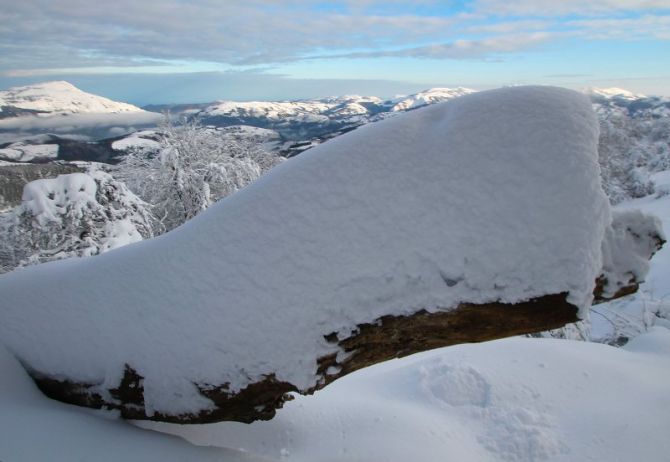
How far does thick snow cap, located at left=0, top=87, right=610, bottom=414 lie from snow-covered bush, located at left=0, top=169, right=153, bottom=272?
265 inches

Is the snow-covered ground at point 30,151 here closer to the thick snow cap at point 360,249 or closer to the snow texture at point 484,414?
the snow texture at point 484,414

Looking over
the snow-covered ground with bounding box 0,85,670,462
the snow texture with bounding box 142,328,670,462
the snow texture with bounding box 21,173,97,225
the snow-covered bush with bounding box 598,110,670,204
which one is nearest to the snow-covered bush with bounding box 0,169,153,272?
the snow texture with bounding box 21,173,97,225

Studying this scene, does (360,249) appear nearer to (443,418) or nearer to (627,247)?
(627,247)

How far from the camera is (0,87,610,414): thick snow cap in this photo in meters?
1.89

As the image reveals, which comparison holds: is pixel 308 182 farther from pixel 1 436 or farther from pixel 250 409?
pixel 1 436

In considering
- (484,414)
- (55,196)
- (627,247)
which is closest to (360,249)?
(627,247)

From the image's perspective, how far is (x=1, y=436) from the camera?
7.36ft

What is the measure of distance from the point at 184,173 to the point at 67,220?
6.57 m

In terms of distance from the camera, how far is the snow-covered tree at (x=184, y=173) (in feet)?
47.7

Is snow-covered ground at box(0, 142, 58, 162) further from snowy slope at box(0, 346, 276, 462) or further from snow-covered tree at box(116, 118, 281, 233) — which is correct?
snowy slope at box(0, 346, 276, 462)

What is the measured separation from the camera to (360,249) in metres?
2.07

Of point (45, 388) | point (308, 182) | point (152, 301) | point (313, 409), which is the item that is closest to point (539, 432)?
point (313, 409)

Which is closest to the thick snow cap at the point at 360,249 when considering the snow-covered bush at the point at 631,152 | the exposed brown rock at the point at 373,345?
the exposed brown rock at the point at 373,345

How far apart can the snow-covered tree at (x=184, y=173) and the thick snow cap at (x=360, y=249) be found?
11.7 metres
